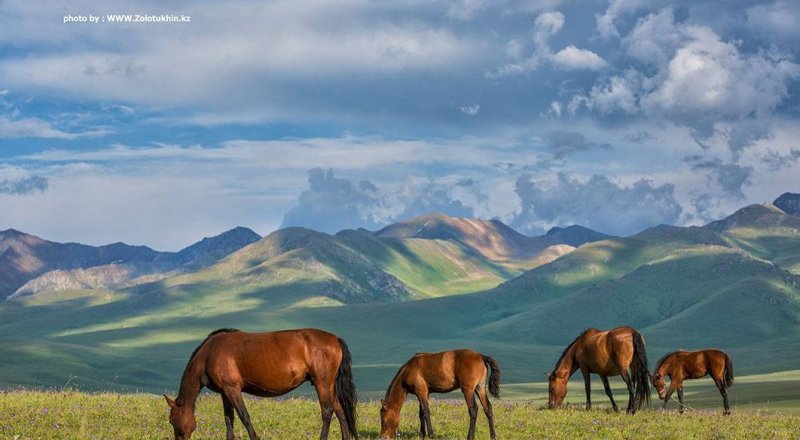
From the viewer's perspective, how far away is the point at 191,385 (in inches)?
775

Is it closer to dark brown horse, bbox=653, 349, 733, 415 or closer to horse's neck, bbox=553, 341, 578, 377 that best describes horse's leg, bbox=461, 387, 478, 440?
horse's neck, bbox=553, 341, 578, 377

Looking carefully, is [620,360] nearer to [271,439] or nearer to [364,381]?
[271,439]

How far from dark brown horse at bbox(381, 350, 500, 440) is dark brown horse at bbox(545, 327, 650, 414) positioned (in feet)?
22.7

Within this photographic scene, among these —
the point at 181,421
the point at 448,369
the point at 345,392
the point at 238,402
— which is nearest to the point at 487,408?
the point at 448,369

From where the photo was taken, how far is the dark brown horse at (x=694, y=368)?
32531 millimetres

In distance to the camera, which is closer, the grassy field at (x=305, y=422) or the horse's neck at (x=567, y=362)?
the grassy field at (x=305, y=422)

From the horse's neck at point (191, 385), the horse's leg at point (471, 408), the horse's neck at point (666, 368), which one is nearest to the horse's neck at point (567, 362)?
the horse's neck at point (666, 368)

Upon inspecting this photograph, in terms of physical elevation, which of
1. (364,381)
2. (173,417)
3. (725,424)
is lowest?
(364,381)

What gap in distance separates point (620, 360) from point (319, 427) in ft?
35.4

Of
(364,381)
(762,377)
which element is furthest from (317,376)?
(364,381)

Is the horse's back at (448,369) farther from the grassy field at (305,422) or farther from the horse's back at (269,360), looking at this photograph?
the horse's back at (269,360)

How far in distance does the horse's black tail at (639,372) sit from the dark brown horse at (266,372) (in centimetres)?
1257

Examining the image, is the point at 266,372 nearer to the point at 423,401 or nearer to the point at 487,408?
the point at 423,401

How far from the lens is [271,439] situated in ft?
68.4
